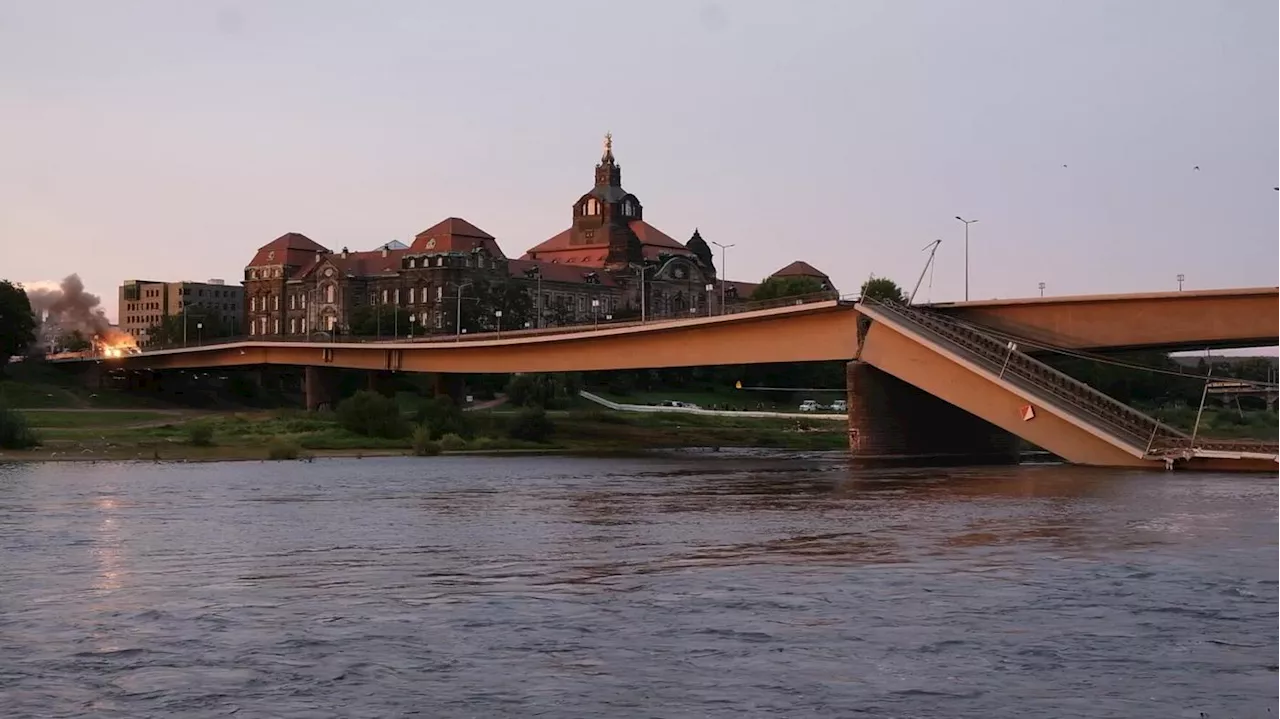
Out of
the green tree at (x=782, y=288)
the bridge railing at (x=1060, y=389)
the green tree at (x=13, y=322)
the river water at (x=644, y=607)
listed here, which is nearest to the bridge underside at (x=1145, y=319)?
the bridge railing at (x=1060, y=389)

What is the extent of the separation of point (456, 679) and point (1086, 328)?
2212 inches

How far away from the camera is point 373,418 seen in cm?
9800

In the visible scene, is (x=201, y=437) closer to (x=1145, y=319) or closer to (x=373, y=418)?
(x=373, y=418)

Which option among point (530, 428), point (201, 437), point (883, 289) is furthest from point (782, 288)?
point (201, 437)

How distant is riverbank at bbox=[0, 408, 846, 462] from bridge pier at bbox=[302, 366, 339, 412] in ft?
31.1

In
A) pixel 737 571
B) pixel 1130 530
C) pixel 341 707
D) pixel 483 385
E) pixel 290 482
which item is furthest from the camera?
pixel 483 385

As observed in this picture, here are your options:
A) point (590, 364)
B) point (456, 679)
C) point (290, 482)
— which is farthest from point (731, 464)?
point (456, 679)

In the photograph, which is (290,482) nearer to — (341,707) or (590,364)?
(590,364)

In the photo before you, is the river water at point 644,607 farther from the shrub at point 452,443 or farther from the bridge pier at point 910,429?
the shrub at point 452,443

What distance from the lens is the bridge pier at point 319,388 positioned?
129 meters

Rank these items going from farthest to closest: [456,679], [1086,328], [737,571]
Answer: [1086,328], [737,571], [456,679]

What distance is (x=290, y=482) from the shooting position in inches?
2400

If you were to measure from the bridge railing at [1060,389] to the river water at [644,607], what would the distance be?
16.2 metres

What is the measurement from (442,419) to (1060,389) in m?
47.6
